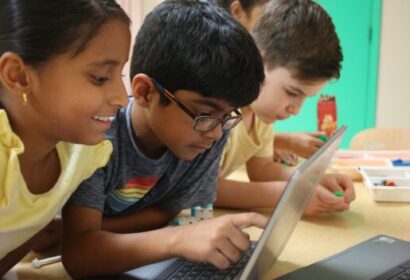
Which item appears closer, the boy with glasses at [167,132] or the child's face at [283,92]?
the boy with glasses at [167,132]

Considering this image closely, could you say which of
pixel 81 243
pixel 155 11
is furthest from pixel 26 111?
pixel 155 11

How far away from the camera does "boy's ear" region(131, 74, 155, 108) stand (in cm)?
90

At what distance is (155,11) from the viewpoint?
96 cm

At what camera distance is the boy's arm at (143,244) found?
2.44 feet

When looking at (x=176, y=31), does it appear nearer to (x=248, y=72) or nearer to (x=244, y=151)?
(x=248, y=72)

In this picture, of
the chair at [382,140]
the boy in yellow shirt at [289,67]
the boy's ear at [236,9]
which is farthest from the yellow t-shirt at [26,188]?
the chair at [382,140]

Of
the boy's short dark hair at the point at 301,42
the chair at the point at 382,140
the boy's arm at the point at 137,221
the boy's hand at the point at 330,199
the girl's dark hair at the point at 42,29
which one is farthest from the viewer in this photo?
the chair at the point at 382,140

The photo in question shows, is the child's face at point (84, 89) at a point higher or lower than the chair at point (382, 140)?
higher

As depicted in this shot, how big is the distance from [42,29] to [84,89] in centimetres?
9

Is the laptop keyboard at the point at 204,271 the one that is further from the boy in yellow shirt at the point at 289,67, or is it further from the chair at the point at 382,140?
the chair at the point at 382,140

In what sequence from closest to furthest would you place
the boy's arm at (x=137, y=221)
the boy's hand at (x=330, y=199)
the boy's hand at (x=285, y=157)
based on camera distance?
the boy's arm at (x=137, y=221) < the boy's hand at (x=330, y=199) < the boy's hand at (x=285, y=157)

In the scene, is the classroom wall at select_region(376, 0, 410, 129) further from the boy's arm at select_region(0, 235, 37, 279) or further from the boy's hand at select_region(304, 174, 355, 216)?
the boy's arm at select_region(0, 235, 37, 279)

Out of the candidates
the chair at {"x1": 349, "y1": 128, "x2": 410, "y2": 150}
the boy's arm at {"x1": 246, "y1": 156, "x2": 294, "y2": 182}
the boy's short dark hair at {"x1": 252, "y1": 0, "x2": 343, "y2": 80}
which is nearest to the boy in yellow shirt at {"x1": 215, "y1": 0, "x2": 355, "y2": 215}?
the boy's short dark hair at {"x1": 252, "y1": 0, "x2": 343, "y2": 80}

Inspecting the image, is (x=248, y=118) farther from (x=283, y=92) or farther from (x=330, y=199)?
(x=330, y=199)
